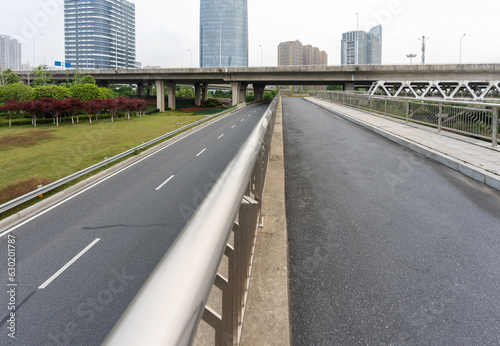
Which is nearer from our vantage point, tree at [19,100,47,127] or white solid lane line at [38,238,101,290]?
white solid lane line at [38,238,101,290]

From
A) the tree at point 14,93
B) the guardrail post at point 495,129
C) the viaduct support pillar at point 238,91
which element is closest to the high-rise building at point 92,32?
the tree at point 14,93

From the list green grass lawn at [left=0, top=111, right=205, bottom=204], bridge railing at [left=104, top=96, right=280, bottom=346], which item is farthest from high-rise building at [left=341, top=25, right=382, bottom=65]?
bridge railing at [left=104, top=96, right=280, bottom=346]

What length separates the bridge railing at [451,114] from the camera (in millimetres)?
10183

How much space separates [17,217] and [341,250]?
11471 millimetres

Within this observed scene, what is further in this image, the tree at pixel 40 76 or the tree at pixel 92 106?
the tree at pixel 40 76

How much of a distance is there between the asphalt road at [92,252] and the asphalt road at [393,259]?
3790 millimetres

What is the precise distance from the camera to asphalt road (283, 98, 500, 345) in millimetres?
2510

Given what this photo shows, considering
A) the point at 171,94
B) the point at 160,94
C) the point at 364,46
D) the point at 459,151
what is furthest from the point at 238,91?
the point at 459,151

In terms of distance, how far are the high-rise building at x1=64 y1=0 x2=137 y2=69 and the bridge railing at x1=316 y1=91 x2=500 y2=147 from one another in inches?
7391

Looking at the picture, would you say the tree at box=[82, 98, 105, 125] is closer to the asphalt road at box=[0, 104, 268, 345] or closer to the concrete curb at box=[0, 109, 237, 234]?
the concrete curb at box=[0, 109, 237, 234]

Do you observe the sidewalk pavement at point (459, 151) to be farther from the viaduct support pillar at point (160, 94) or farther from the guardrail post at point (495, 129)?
the viaduct support pillar at point (160, 94)

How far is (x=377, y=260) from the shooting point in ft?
11.7

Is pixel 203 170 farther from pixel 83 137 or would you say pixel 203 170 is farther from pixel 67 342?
pixel 83 137

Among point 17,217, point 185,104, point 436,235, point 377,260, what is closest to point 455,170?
point 436,235
